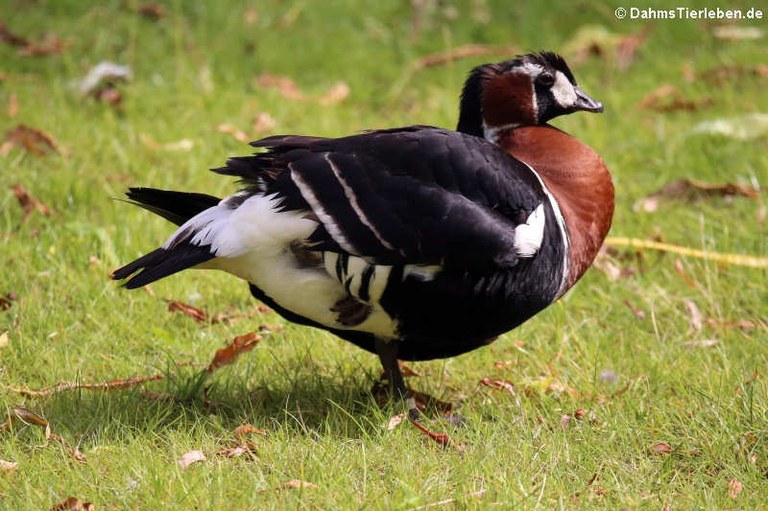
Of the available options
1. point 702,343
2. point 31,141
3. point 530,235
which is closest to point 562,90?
point 530,235

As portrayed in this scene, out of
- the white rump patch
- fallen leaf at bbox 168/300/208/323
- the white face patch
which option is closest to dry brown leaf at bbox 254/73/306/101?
fallen leaf at bbox 168/300/208/323

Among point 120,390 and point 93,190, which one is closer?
point 120,390

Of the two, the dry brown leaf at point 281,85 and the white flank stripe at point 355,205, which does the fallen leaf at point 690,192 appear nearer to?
the dry brown leaf at point 281,85

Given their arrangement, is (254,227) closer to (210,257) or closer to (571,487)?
(210,257)

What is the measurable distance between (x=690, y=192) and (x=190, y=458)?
2959 mm

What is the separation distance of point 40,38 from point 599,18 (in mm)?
3267

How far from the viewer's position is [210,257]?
317 cm

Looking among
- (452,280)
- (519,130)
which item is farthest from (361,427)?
(519,130)

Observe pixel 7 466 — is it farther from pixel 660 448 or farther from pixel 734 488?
pixel 734 488

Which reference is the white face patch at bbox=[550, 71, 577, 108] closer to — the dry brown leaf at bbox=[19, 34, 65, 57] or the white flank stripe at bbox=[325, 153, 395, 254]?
the white flank stripe at bbox=[325, 153, 395, 254]

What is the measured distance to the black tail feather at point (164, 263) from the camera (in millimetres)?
3129

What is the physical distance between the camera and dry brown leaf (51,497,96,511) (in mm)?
2748

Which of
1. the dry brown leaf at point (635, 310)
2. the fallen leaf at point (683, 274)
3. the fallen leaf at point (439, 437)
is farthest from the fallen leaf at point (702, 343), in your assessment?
the fallen leaf at point (439, 437)

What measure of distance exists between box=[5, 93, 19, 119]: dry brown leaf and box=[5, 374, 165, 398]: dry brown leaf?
8.29ft
